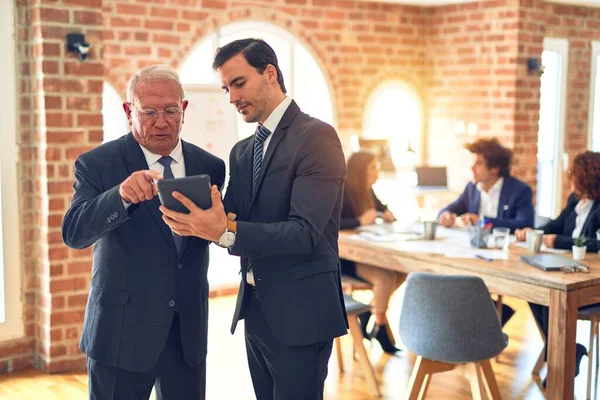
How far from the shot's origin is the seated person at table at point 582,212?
4.16 m

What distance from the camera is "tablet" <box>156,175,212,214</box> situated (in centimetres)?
182

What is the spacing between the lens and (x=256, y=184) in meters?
2.10

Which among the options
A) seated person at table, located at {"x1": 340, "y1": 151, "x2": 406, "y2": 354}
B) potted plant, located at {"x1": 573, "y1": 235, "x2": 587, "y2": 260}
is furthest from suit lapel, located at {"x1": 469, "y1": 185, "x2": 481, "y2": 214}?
potted plant, located at {"x1": 573, "y1": 235, "x2": 587, "y2": 260}

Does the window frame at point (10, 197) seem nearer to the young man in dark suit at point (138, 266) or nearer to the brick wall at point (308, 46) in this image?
the brick wall at point (308, 46)

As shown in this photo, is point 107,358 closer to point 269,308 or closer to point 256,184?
point 269,308

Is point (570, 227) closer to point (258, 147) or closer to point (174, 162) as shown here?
point (258, 147)

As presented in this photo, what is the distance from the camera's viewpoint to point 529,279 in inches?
138

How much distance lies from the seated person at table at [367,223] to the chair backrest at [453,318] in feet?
Result: 4.33

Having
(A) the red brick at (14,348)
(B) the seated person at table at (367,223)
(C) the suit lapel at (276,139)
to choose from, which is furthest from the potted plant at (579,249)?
(A) the red brick at (14,348)

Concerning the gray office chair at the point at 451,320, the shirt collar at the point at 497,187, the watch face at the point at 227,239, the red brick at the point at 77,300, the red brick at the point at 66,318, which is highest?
the watch face at the point at 227,239

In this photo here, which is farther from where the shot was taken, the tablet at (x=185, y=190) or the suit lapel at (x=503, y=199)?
the suit lapel at (x=503, y=199)

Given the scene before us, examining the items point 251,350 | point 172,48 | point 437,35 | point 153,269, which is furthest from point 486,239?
point 437,35

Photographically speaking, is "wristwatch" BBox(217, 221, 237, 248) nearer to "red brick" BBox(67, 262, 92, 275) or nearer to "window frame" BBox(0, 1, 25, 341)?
"red brick" BBox(67, 262, 92, 275)

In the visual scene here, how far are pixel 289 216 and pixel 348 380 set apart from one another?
249 centimetres
